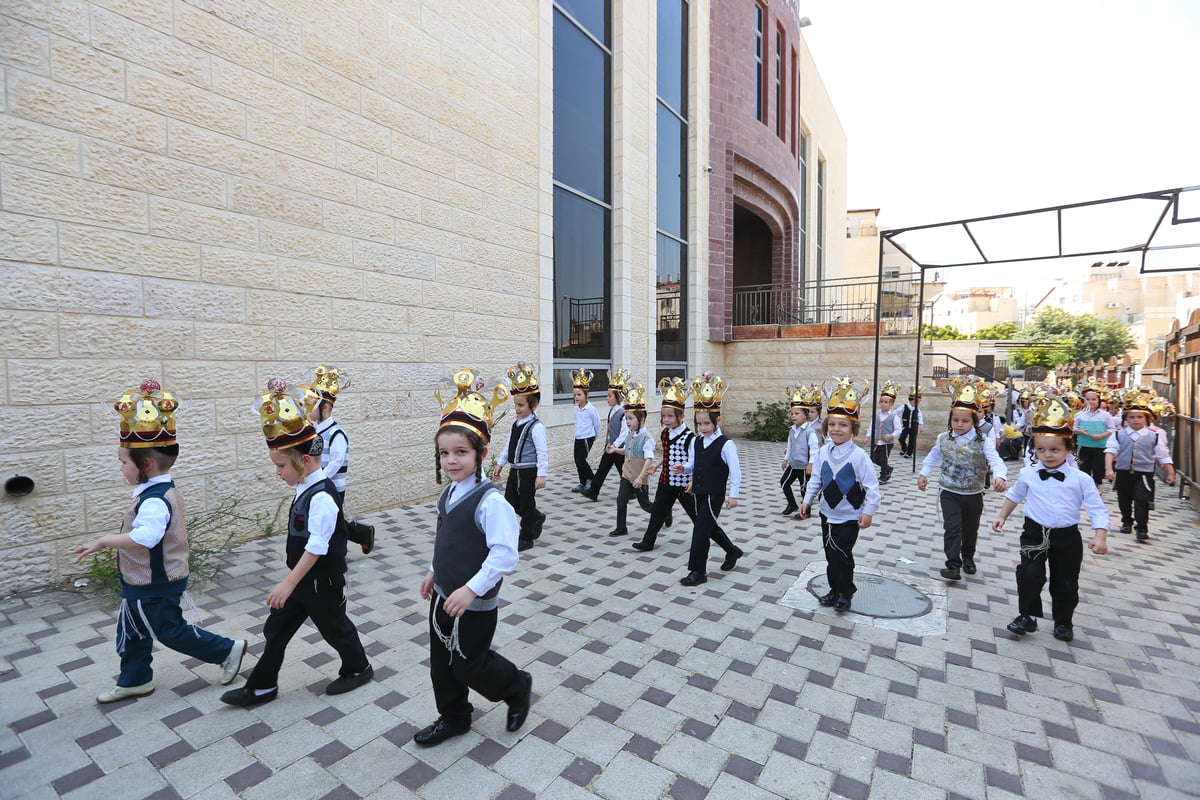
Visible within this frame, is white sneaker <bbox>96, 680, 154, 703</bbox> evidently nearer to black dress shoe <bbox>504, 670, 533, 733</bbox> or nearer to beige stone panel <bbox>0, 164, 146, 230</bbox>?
black dress shoe <bbox>504, 670, 533, 733</bbox>

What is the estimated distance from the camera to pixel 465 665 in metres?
2.75

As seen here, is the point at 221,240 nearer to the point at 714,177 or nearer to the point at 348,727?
the point at 348,727

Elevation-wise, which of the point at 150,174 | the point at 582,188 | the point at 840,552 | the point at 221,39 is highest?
the point at 582,188

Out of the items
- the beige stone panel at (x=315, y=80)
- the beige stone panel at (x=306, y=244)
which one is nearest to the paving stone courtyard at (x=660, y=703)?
the beige stone panel at (x=306, y=244)

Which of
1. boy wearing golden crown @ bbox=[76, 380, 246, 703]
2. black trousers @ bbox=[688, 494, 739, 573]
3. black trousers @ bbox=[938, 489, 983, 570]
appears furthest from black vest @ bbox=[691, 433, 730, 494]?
boy wearing golden crown @ bbox=[76, 380, 246, 703]

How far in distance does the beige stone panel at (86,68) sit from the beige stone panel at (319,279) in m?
1.93

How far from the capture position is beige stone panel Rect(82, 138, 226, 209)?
15.8 feet

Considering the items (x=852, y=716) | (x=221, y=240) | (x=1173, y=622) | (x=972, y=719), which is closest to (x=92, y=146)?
(x=221, y=240)

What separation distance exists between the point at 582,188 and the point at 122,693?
33.9ft

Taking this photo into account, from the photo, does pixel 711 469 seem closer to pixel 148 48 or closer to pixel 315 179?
pixel 315 179

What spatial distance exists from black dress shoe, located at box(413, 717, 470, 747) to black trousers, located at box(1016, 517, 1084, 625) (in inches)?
159

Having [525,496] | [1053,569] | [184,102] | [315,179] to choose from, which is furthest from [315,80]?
[1053,569]

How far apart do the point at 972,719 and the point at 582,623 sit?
8.29 feet

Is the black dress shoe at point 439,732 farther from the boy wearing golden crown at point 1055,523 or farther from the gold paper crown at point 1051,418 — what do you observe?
the gold paper crown at point 1051,418
